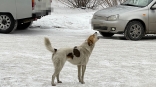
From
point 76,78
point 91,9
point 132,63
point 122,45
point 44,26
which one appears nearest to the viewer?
point 76,78

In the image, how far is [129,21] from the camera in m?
12.2

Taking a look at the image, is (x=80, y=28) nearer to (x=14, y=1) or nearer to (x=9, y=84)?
(x=14, y=1)

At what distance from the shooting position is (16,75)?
666 centimetres

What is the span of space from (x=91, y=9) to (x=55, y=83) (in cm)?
1341

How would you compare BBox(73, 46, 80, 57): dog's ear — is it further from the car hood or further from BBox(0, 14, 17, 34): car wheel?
BBox(0, 14, 17, 34): car wheel

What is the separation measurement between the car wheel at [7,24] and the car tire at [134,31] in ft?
12.5

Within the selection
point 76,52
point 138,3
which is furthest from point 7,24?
point 76,52

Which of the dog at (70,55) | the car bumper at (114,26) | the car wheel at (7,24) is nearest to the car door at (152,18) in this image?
the car bumper at (114,26)

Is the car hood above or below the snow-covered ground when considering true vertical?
above

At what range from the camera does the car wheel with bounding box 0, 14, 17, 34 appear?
13.1 meters

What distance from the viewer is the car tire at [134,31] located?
12195 mm

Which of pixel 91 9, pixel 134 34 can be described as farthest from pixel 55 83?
pixel 91 9

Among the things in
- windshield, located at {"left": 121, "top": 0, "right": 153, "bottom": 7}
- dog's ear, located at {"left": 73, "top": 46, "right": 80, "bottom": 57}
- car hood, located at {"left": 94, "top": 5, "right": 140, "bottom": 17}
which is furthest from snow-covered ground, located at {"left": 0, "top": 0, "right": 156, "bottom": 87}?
windshield, located at {"left": 121, "top": 0, "right": 153, "bottom": 7}

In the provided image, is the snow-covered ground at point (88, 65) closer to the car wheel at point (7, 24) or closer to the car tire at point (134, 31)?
the car tire at point (134, 31)
